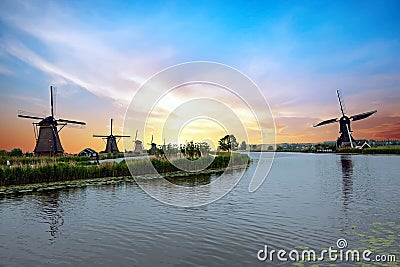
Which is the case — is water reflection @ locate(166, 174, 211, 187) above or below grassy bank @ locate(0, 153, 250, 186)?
below

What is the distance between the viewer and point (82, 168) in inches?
858

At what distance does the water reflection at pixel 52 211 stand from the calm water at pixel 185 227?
3cm

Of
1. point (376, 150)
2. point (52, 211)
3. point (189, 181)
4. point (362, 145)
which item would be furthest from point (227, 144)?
point (362, 145)

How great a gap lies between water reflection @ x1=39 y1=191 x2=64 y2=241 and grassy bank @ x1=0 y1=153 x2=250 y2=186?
12.4ft

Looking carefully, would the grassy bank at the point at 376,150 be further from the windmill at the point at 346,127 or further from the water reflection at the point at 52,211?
the water reflection at the point at 52,211

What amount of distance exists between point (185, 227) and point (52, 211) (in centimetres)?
556

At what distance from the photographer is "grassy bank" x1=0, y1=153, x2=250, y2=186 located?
1838 cm

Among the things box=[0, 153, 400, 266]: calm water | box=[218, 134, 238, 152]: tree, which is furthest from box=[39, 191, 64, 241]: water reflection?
box=[218, 134, 238, 152]: tree

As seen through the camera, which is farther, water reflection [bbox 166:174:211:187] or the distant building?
the distant building

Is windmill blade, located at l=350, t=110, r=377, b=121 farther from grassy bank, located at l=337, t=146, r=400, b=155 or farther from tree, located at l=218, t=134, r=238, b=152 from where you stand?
tree, located at l=218, t=134, r=238, b=152

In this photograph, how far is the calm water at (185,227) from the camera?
22.6 ft

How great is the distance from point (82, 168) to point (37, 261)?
15874 mm

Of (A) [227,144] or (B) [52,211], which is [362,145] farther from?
(B) [52,211]

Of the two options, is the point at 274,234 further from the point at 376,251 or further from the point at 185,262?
the point at 185,262
